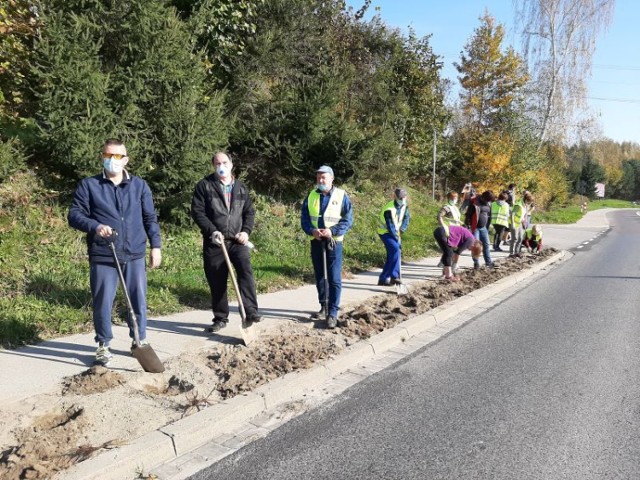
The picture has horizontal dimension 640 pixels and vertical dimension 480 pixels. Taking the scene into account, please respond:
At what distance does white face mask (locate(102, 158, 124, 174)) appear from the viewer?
14.6 feet

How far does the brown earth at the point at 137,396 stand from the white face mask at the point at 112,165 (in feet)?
5.63

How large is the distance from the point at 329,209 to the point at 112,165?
2.61 meters

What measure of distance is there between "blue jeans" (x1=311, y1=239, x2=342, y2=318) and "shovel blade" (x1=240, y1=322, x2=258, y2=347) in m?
1.21

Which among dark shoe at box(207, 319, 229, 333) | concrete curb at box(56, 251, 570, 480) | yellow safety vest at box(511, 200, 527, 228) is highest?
yellow safety vest at box(511, 200, 527, 228)

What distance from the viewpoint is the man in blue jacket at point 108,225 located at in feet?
14.5

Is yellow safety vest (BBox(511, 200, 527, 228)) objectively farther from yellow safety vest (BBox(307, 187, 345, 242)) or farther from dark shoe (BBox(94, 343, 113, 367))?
dark shoe (BBox(94, 343, 113, 367))

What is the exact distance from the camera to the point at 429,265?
11.8 meters

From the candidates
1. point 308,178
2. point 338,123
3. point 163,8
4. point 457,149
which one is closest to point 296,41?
point 338,123

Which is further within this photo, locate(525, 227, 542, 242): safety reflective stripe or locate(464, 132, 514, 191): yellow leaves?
locate(464, 132, 514, 191): yellow leaves

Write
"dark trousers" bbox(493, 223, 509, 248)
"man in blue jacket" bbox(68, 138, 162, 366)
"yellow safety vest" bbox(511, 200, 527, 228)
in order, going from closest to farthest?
"man in blue jacket" bbox(68, 138, 162, 366)
"yellow safety vest" bbox(511, 200, 527, 228)
"dark trousers" bbox(493, 223, 509, 248)

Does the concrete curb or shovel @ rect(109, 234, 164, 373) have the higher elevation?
shovel @ rect(109, 234, 164, 373)

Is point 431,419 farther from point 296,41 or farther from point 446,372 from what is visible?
point 296,41

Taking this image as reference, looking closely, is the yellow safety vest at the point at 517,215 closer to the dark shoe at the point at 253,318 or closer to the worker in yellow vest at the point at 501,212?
the worker in yellow vest at the point at 501,212

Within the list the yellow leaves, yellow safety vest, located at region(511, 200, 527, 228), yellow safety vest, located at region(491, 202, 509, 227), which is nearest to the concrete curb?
yellow safety vest, located at region(511, 200, 527, 228)
